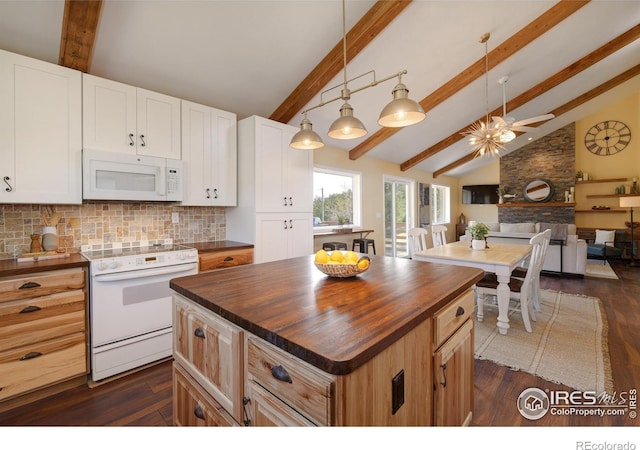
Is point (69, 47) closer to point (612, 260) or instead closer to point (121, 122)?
point (121, 122)

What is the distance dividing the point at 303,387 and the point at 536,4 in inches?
169

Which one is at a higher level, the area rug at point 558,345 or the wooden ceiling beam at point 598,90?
the wooden ceiling beam at point 598,90

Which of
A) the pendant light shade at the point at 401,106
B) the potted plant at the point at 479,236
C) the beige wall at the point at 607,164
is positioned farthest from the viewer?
the beige wall at the point at 607,164

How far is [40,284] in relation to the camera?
192cm

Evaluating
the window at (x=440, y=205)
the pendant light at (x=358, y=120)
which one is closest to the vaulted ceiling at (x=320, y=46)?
the pendant light at (x=358, y=120)

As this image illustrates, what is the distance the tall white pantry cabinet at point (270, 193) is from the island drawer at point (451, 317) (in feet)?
7.13

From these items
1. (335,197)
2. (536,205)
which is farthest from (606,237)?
(335,197)

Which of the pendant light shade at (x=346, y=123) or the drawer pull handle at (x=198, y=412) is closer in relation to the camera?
the drawer pull handle at (x=198, y=412)

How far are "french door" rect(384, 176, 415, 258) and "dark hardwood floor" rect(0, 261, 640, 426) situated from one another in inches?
166

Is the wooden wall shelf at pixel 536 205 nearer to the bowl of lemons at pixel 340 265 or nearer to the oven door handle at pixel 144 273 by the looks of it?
the bowl of lemons at pixel 340 265

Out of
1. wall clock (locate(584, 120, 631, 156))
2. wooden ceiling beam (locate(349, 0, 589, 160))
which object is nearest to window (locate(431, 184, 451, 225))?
wall clock (locate(584, 120, 631, 156))

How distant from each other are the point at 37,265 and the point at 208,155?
165cm

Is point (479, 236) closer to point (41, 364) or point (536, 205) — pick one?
point (41, 364)

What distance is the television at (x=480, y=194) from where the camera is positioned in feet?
30.5
